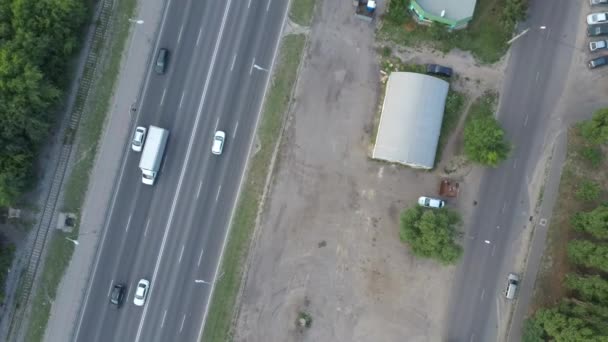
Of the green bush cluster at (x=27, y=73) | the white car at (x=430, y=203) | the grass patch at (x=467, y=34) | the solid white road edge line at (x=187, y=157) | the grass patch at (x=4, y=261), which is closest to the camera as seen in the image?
the green bush cluster at (x=27, y=73)

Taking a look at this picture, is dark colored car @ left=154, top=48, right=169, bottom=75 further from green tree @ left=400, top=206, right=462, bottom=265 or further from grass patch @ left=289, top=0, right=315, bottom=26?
green tree @ left=400, top=206, right=462, bottom=265

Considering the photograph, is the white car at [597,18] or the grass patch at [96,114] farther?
the grass patch at [96,114]

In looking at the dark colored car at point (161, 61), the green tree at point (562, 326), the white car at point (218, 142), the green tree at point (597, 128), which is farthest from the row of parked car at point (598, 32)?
the dark colored car at point (161, 61)

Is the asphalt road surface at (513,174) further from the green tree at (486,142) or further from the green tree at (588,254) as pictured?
the green tree at (588,254)

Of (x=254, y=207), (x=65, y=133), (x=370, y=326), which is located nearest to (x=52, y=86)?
(x=65, y=133)

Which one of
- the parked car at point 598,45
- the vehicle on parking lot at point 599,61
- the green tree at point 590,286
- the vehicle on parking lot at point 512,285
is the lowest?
the vehicle on parking lot at point 512,285

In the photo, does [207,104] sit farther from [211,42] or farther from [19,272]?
[19,272]

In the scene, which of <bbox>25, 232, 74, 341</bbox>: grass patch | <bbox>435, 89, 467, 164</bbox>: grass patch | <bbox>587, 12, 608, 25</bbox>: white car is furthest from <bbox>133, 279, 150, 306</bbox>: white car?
<bbox>587, 12, 608, 25</bbox>: white car

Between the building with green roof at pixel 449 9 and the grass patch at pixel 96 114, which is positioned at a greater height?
the building with green roof at pixel 449 9
